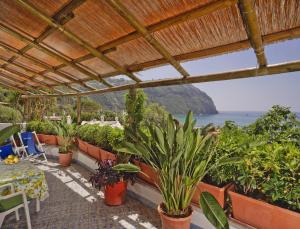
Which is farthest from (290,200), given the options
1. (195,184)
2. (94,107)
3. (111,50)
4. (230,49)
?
(94,107)

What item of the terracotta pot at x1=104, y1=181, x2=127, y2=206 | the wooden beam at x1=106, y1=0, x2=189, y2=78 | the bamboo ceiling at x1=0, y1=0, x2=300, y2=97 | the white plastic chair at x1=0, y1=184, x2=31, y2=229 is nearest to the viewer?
the bamboo ceiling at x1=0, y1=0, x2=300, y2=97

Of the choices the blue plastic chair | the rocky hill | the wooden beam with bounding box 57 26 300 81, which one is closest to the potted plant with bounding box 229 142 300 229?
the wooden beam with bounding box 57 26 300 81

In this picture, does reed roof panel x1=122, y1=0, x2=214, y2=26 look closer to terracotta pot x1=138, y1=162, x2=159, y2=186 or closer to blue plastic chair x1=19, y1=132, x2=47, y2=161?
terracotta pot x1=138, y1=162, x2=159, y2=186

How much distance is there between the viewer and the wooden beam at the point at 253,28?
1795mm

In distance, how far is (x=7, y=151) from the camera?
5105mm

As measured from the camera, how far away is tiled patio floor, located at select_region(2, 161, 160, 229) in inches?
122

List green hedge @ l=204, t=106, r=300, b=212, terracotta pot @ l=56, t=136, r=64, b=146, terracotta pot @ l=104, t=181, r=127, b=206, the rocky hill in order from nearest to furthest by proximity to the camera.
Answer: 1. green hedge @ l=204, t=106, r=300, b=212
2. terracotta pot @ l=104, t=181, r=127, b=206
3. terracotta pot @ l=56, t=136, r=64, b=146
4. the rocky hill

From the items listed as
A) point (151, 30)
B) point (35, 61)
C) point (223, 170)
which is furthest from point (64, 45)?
point (223, 170)

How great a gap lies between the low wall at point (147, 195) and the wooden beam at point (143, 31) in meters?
1.89

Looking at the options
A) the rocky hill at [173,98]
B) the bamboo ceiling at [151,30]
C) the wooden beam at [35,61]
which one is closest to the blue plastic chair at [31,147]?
the wooden beam at [35,61]

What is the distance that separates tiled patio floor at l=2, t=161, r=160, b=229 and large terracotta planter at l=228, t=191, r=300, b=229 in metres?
1.15

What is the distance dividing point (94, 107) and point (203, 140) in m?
34.2

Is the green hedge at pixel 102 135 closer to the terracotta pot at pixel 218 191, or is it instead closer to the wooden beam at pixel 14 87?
the terracotta pot at pixel 218 191

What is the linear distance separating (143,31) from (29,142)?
5110mm
